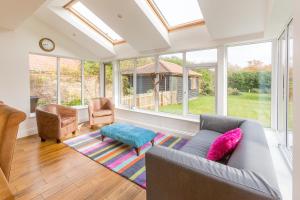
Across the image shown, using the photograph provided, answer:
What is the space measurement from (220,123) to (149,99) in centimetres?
229

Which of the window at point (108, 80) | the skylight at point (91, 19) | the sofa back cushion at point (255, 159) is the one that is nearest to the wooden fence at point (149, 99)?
the window at point (108, 80)

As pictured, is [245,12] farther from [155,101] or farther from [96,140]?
[96,140]

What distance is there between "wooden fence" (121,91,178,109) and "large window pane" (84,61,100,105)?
3.58ft

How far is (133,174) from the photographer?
2217mm

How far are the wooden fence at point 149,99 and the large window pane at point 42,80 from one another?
81.7 inches

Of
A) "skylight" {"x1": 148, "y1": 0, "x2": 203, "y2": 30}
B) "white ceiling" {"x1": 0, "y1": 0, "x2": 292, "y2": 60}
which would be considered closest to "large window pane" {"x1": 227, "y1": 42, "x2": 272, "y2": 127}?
"white ceiling" {"x1": 0, "y1": 0, "x2": 292, "y2": 60}

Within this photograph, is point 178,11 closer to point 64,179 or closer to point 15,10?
point 15,10

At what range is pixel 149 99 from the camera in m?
4.58

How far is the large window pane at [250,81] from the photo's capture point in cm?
291

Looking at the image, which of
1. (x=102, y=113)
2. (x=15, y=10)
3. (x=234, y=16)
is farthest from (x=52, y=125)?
(x=234, y=16)

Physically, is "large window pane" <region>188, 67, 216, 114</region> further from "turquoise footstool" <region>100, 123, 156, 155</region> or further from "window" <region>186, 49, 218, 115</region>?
"turquoise footstool" <region>100, 123, 156, 155</region>

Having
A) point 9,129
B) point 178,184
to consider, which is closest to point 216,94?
point 178,184

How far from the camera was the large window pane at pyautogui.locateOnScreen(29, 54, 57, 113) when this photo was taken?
401 cm

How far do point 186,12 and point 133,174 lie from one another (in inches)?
121
